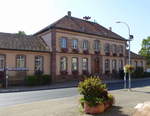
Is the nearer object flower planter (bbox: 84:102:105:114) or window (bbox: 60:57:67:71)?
flower planter (bbox: 84:102:105:114)

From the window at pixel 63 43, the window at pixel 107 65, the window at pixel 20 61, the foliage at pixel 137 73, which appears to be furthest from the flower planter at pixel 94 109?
the foliage at pixel 137 73

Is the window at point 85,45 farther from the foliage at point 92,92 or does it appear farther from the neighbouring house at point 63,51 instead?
the foliage at point 92,92

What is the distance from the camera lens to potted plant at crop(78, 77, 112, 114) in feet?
26.8

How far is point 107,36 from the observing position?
36688 millimetres

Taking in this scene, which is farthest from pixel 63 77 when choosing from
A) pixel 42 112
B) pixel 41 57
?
pixel 42 112

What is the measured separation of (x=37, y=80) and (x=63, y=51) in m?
6.61

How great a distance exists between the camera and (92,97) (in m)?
8.28

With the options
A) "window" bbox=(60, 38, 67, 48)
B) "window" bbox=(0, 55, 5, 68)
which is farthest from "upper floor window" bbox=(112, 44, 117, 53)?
"window" bbox=(0, 55, 5, 68)

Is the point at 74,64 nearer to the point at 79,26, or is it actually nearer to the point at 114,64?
the point at 79,26

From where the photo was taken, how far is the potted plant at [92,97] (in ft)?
26.8

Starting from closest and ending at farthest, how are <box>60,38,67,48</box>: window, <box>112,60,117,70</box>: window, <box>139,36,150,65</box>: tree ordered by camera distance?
<box>60,38,67,48</box>: window < <box>112,60,117,70</box>: window < <box>139,36,150,65</box>: tree

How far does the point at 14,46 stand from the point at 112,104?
63.9ft

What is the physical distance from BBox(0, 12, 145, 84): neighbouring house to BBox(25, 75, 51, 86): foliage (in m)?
1.63

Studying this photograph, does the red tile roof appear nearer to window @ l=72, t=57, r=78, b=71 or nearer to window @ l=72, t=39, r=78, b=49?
window @ l=72, t=39, r=78, b=49
